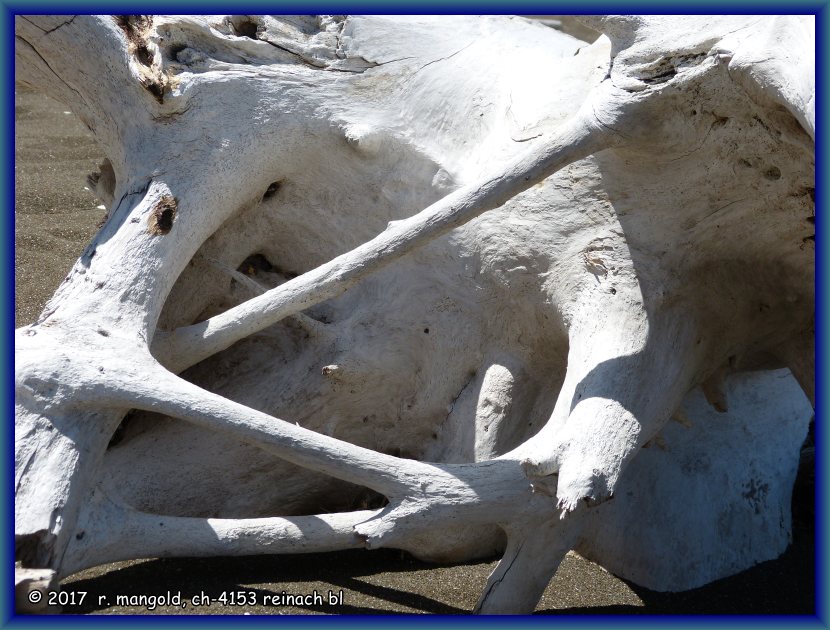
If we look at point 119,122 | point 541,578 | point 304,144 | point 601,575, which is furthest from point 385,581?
point 119,122

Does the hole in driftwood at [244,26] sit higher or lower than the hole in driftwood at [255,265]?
higher

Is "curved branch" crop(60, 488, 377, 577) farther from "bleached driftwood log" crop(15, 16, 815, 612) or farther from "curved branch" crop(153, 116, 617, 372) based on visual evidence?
"curved branch" crop(153, 116, 617, 372)

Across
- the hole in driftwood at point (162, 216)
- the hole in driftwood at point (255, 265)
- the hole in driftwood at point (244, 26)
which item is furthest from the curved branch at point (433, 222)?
the hole in driftwood at point (244, 26)

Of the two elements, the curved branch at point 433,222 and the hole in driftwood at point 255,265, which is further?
the hole in driftwood at point 255,265

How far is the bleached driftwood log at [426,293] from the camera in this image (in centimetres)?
248

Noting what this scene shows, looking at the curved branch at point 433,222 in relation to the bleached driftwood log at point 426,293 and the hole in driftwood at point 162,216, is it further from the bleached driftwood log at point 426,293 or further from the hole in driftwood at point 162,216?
the hole in driftwood at point 162,216

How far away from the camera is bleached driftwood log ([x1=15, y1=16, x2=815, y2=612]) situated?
2484mm

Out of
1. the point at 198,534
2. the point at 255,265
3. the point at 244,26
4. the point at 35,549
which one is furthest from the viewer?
the point at 255,265

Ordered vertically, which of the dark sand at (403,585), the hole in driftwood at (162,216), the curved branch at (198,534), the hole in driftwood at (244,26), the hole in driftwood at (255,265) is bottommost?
the dark sand at (403,585)

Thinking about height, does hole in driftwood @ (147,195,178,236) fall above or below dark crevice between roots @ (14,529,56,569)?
above

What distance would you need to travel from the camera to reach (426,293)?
3.05 m

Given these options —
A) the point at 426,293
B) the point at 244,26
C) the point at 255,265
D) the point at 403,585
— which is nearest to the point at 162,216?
the point at 255,265

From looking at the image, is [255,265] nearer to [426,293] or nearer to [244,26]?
[426,293]

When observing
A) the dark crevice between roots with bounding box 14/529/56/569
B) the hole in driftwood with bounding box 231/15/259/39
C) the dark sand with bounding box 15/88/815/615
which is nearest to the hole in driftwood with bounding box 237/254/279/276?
the hole in driftwood with bounding box 231/15/259/39
